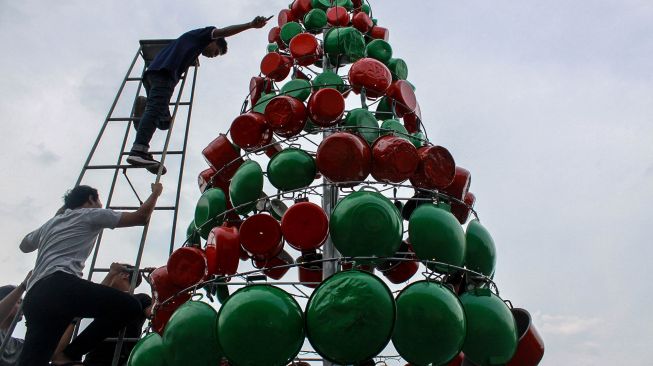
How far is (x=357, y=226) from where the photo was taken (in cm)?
351

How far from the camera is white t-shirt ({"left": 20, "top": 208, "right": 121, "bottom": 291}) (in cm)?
348

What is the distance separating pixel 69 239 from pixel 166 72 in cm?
196

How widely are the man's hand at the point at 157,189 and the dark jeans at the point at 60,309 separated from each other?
0.74m

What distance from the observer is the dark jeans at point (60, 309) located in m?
3.28

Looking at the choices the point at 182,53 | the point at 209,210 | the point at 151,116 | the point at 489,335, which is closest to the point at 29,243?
the point at 209,210

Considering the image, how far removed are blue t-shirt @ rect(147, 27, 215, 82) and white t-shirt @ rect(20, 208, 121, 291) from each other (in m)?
1.74

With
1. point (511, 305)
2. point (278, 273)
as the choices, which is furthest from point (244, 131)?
point (511, 305)

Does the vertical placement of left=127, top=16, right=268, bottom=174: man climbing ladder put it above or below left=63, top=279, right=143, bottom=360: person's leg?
above

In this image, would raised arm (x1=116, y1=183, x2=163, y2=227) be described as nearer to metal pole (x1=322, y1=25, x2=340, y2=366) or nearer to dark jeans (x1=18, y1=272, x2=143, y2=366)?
dark jeans (x1=18, y1=272, x2=143, y2=366)

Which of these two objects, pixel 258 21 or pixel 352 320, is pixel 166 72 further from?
pixel 352 320

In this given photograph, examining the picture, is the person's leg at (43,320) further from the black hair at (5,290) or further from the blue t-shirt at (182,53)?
the blue t-shirt at (182,53)

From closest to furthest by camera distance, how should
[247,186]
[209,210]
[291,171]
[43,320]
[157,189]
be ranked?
[43,320], [157,189], [291,171], [247,186], [209,210]

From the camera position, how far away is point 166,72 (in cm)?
498

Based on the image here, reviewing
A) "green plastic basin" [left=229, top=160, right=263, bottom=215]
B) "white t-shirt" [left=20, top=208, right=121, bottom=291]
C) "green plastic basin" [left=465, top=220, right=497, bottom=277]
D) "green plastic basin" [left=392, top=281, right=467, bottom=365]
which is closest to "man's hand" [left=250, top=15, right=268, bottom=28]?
"green plastic basin" [left=229, top=160, right=263, bottom=215]
